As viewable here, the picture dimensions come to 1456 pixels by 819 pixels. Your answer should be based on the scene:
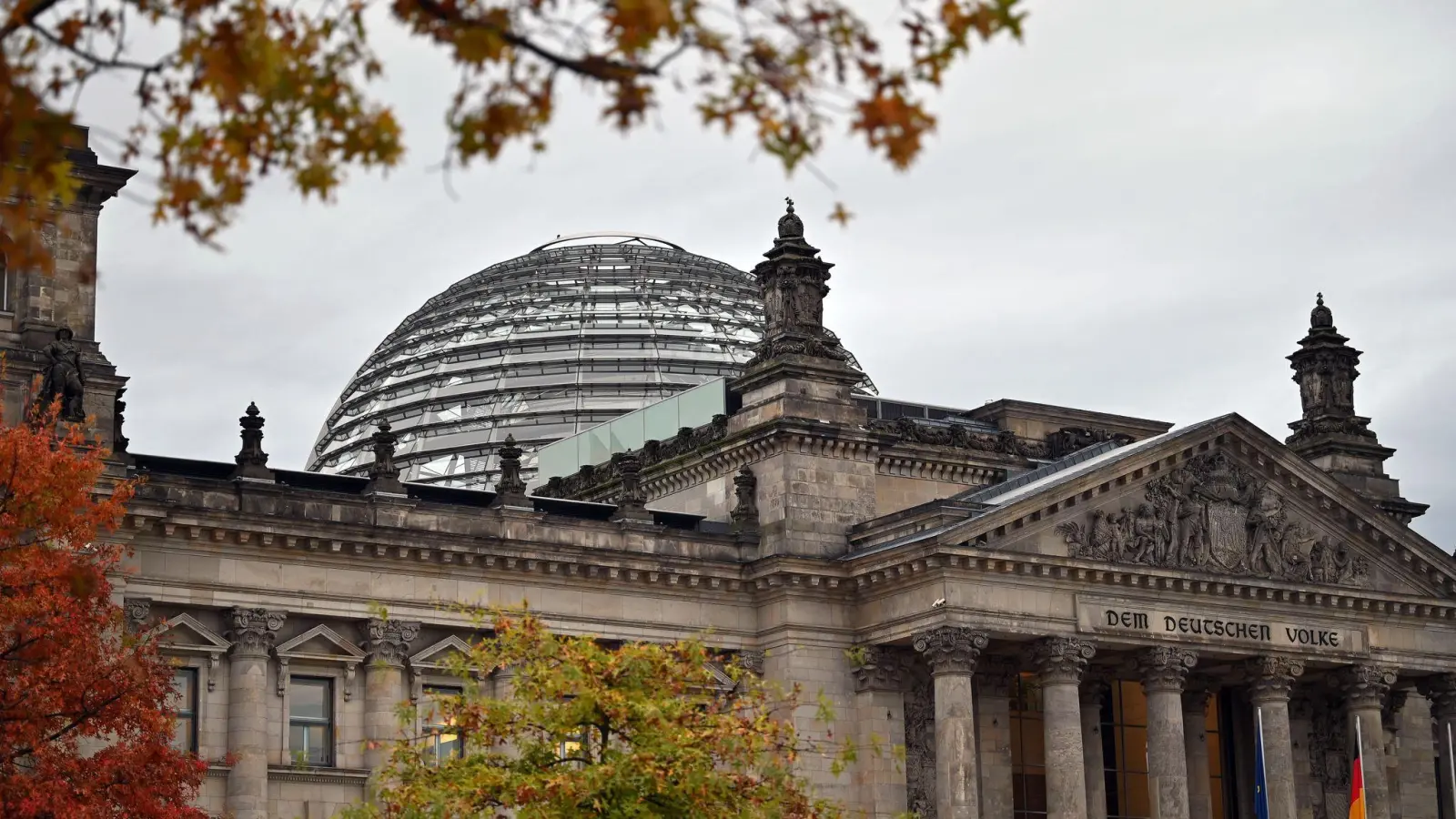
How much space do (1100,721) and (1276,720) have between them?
461 centimetres

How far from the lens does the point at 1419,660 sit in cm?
6109

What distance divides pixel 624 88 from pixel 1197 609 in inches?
1779

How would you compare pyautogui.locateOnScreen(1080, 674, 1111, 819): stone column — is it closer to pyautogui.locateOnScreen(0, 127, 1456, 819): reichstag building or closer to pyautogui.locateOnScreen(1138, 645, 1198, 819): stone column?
pyautogui.locateOnScreen(0, 127, 1456, 819): reichstag building

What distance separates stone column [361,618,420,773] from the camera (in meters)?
50.7

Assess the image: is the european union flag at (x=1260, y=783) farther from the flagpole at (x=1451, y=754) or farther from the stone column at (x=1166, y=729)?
the flagpole at (x=1451, y=754)

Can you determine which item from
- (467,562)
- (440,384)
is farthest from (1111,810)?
(440,384)

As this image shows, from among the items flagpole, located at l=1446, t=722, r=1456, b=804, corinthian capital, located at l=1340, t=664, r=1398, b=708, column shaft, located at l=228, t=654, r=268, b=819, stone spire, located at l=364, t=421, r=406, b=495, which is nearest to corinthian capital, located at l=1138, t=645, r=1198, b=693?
corinthian capital, located at l=1340, t=664, r=1398, b=708

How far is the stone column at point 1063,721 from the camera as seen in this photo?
174 feet

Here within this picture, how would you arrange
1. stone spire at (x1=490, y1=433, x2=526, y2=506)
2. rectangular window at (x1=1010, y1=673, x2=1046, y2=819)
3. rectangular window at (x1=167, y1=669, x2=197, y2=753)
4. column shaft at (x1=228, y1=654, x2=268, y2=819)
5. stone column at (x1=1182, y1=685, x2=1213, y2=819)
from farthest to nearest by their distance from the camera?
stone column at (x1=1182, y1=685, x2=1213, y2=819) < rectangular window at (x1=1010, y1=673, x2=1046, y2=819) < stone spire at (x1=490, y1=433, x2=526, y2=506) < rectangular window at (x1=167, y1=669, x2=197, y2=753) < column shaft at (x1=228, y1=654, x2=268, y2=819)

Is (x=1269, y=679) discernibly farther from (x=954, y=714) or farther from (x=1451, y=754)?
(x=954, y=714)

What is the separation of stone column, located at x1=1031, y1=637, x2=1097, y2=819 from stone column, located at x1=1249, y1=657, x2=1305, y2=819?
5.01 m

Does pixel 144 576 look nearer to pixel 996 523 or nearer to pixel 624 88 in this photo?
pixel 996 523

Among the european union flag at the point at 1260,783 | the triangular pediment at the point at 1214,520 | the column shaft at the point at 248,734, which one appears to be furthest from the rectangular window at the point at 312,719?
the european union flag at the point at 1260,783

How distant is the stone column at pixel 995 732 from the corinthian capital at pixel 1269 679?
5.78 metres
